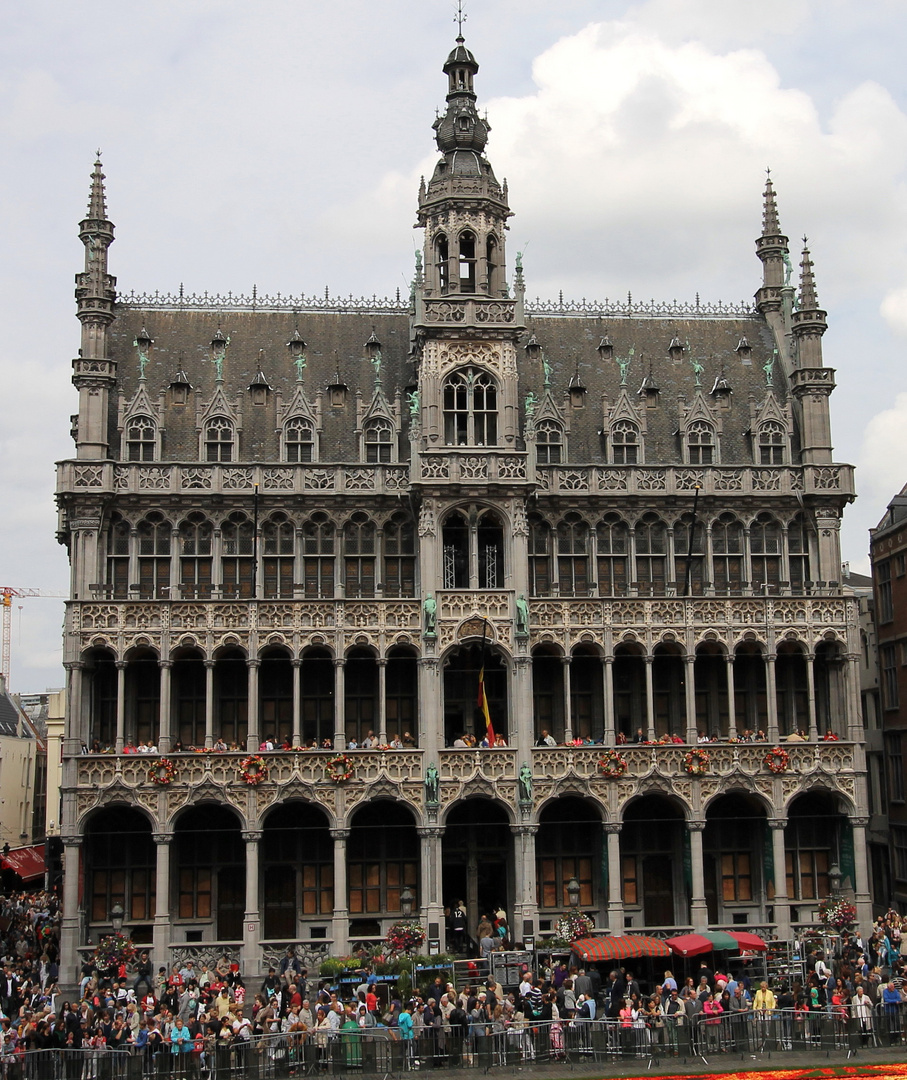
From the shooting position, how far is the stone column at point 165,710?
2135 inches

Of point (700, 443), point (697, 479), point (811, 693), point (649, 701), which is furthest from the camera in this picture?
point (700, 443)

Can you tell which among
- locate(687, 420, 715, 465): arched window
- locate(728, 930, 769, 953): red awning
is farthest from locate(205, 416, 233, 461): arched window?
locate(728, 930, 769, 953): red awning

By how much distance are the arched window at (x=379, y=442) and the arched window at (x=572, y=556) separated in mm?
8250

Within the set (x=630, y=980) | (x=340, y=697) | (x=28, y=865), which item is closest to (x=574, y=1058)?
(x=630, y=980)

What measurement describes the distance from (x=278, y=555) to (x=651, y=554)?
1633cm

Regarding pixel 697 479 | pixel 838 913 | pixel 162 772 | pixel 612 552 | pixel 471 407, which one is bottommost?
pixel 838 913

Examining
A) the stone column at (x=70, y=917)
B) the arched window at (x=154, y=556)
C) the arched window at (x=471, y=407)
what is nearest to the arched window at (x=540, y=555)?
the arched window at (x=471, y=407)

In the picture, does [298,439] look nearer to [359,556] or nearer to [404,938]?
[359,556]

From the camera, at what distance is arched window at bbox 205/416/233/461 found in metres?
58.8

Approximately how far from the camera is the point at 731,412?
207 feet

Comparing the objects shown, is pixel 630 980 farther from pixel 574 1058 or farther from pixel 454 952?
pixel 454 952

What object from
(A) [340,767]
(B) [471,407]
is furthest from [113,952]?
(B) [471,407]

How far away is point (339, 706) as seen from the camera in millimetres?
55156

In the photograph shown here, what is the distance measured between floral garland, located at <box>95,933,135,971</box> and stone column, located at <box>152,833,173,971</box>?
1134 millimetres
